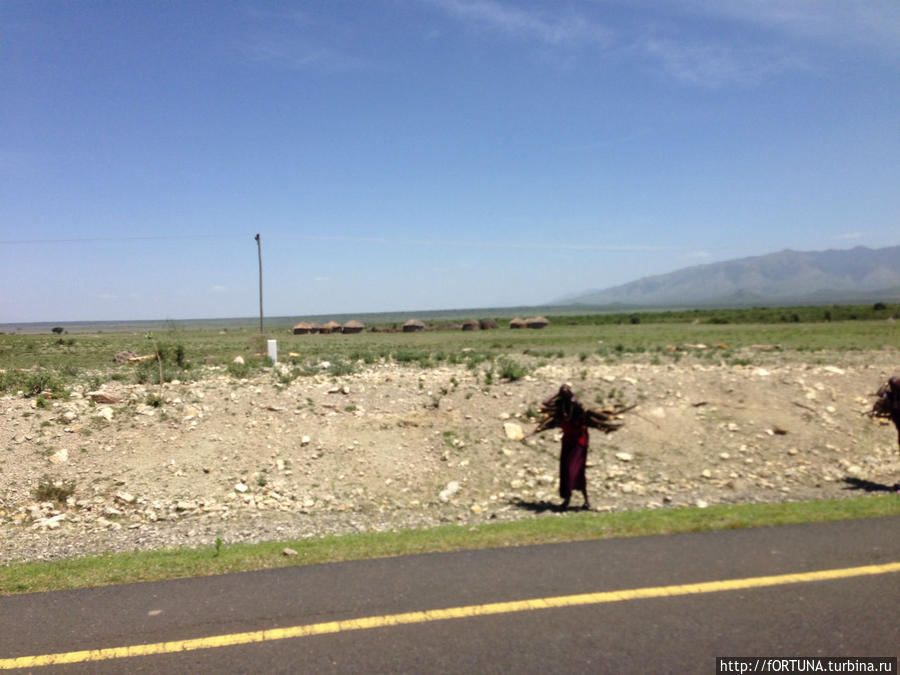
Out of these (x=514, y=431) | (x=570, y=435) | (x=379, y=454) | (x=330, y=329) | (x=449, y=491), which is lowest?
(x=449, y=491)

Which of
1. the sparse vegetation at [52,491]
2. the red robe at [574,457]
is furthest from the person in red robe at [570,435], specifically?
the sparse vegetation at [52,491]

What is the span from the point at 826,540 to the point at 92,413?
12.7 meters

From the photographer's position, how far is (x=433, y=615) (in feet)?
15.7

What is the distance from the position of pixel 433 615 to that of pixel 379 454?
813 centimetres

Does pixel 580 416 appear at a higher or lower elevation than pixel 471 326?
lower

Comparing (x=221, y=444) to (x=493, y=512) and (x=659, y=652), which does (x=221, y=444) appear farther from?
(x=659, y=652)

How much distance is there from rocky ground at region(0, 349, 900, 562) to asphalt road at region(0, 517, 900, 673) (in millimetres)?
3212

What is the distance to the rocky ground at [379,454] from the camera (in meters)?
10.1

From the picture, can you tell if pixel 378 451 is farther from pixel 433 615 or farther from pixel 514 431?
pixel 433 615

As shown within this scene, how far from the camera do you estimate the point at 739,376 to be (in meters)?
17.0

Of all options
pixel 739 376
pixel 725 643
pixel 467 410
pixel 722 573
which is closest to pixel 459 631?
pixel 725 643

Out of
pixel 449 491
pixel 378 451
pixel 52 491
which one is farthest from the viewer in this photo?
pixel 378 451

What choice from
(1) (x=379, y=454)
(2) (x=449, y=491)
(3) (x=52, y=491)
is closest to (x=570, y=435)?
(2) (x=449, y=491)

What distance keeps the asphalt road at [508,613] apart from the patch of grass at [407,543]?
0.34 m
